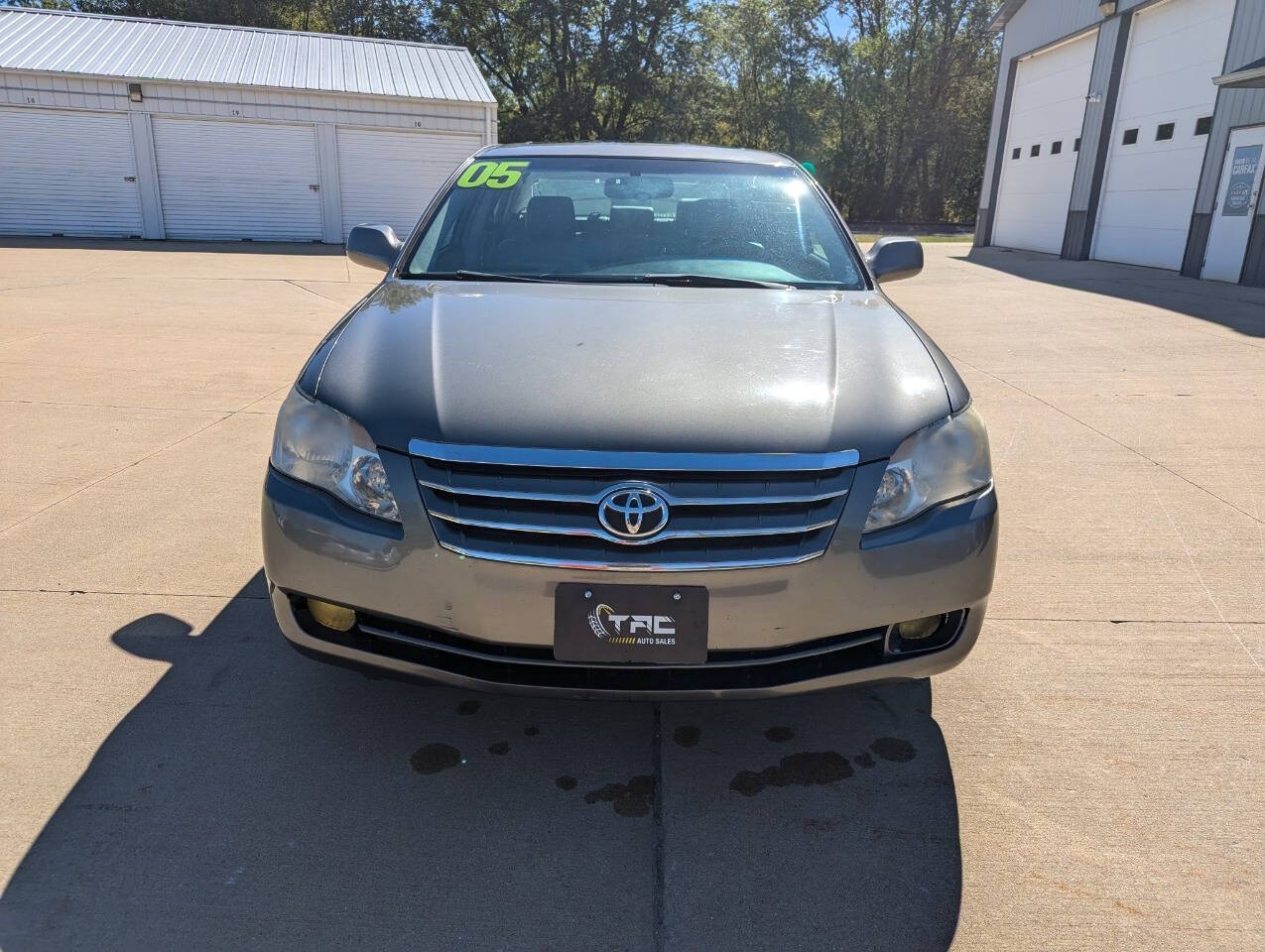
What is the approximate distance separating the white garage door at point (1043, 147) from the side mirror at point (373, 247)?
59.3 ft

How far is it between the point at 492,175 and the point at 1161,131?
→ 1580cm

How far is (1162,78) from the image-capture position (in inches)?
609

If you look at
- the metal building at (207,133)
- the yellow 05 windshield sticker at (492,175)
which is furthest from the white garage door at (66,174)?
the yellow 05 windshield sticker at (492,175)

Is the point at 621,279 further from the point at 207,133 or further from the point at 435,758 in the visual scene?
the point at 207,133

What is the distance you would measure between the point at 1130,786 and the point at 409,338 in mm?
2245

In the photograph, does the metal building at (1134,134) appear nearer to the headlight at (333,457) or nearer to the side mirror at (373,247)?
the side mirror at (373,247)

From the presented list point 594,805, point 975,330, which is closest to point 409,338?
point 594,805

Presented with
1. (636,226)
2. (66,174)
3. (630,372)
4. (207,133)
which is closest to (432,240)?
(636,226)

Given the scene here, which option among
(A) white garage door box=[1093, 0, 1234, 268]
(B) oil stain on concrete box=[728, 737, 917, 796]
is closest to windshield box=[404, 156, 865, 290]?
(B) oil stain on concrete box=[728, 737, 917, 796]

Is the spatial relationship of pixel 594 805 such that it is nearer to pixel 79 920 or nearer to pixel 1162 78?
pixel 79 920

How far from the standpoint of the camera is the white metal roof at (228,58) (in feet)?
62.0

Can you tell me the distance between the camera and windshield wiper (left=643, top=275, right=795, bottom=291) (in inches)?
123

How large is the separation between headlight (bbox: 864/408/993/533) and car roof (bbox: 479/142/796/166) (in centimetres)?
201

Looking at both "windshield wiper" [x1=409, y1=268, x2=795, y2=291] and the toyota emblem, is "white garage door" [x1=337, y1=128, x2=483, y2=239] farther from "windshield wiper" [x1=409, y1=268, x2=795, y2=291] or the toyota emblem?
the toyota emblem
